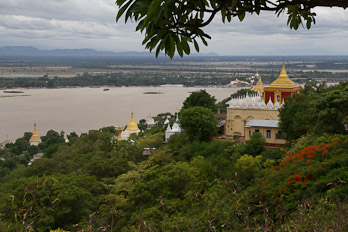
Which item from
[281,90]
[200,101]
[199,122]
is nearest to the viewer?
[199,122]

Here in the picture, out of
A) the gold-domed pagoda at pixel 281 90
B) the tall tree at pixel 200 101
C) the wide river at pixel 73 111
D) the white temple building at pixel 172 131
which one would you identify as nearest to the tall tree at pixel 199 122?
the tall tree at pixel 200 101

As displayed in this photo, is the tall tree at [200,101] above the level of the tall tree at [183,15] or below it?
below

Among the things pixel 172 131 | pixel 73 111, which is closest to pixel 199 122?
pixel 172 131

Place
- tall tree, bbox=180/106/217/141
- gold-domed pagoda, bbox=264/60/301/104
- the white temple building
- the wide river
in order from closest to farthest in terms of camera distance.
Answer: tall tree, bbox=180/106/217/141, gold-domed pagoda, bbox=264/60/301/104, the white temple building, the wide river

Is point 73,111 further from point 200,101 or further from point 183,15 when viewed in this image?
point 183,15

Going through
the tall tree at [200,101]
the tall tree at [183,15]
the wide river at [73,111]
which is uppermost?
the tall tree at [183,15]

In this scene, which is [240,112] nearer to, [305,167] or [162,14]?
[305,167]

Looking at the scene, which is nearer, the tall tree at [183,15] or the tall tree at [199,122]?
the tall tree at [183,15]

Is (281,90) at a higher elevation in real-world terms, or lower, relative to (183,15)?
lower

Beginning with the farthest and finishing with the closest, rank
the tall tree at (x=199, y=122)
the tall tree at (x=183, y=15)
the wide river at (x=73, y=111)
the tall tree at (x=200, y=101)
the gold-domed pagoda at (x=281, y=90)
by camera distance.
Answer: the wide river at (x=73, y=111) → the tall tree at (x=200, y=101) → the gold-domed pagoda at (x=281, y=90) → the tall tree at (x=199, y=122) → the tall tree at (x=183, y=15)

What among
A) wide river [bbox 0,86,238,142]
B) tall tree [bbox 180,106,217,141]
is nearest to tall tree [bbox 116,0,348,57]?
tall tree [bbox 180,106,217,141]

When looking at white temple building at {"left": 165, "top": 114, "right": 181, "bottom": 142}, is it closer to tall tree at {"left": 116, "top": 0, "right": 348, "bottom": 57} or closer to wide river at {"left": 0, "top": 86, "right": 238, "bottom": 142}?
tall tree at {"left": 116, "top": 0, "right": 348, "bottom": 57}

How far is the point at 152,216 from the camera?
8305mm

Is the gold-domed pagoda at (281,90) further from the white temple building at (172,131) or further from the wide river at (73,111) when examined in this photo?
the wide river at (73,111)
